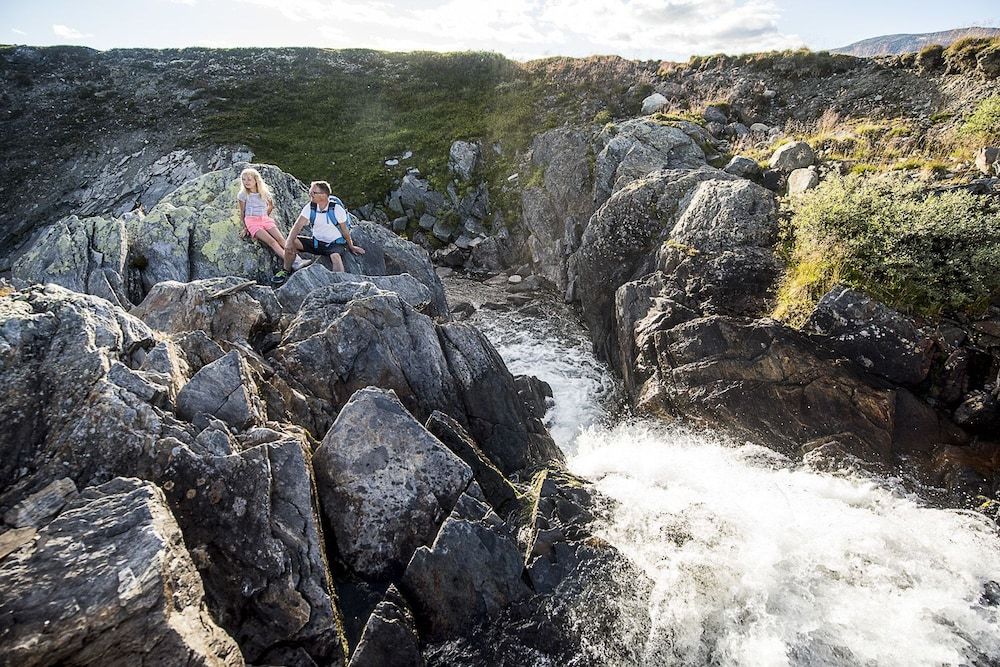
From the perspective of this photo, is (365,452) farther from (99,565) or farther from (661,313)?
(661,313)

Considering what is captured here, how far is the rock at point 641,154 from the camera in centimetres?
2116

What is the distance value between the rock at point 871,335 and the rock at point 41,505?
A: 44.6ft

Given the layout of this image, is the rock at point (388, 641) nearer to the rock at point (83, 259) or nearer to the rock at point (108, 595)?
the rock at point (108, 595)

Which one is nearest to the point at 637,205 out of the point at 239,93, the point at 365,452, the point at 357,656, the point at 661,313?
the point at 661,313

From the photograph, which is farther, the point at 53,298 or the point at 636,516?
the point at 636,516

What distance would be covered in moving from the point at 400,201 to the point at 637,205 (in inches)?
704

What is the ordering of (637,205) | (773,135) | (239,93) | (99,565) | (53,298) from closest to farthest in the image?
1. (99,565)
2. (53,298)
3. (637,205)
4. (773,135)
5. (239,93)

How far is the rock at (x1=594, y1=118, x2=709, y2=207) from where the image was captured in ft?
69.4

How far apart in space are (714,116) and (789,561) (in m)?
22.3

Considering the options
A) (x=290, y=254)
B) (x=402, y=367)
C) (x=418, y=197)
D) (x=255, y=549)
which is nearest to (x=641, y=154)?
(x=418, y=197)

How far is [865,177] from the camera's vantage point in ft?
45.5

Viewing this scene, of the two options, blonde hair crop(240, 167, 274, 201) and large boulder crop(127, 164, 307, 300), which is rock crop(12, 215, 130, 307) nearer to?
large boulder crop(127, 164, 307, 300)

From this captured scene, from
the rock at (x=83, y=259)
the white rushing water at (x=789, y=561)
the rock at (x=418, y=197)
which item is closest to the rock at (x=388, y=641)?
the white rushing water at (x=789, y=561)

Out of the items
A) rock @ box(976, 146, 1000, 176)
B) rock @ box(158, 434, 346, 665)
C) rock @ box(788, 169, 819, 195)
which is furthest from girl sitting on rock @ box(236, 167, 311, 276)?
rock @ box(976, 146, 1000, 176)
